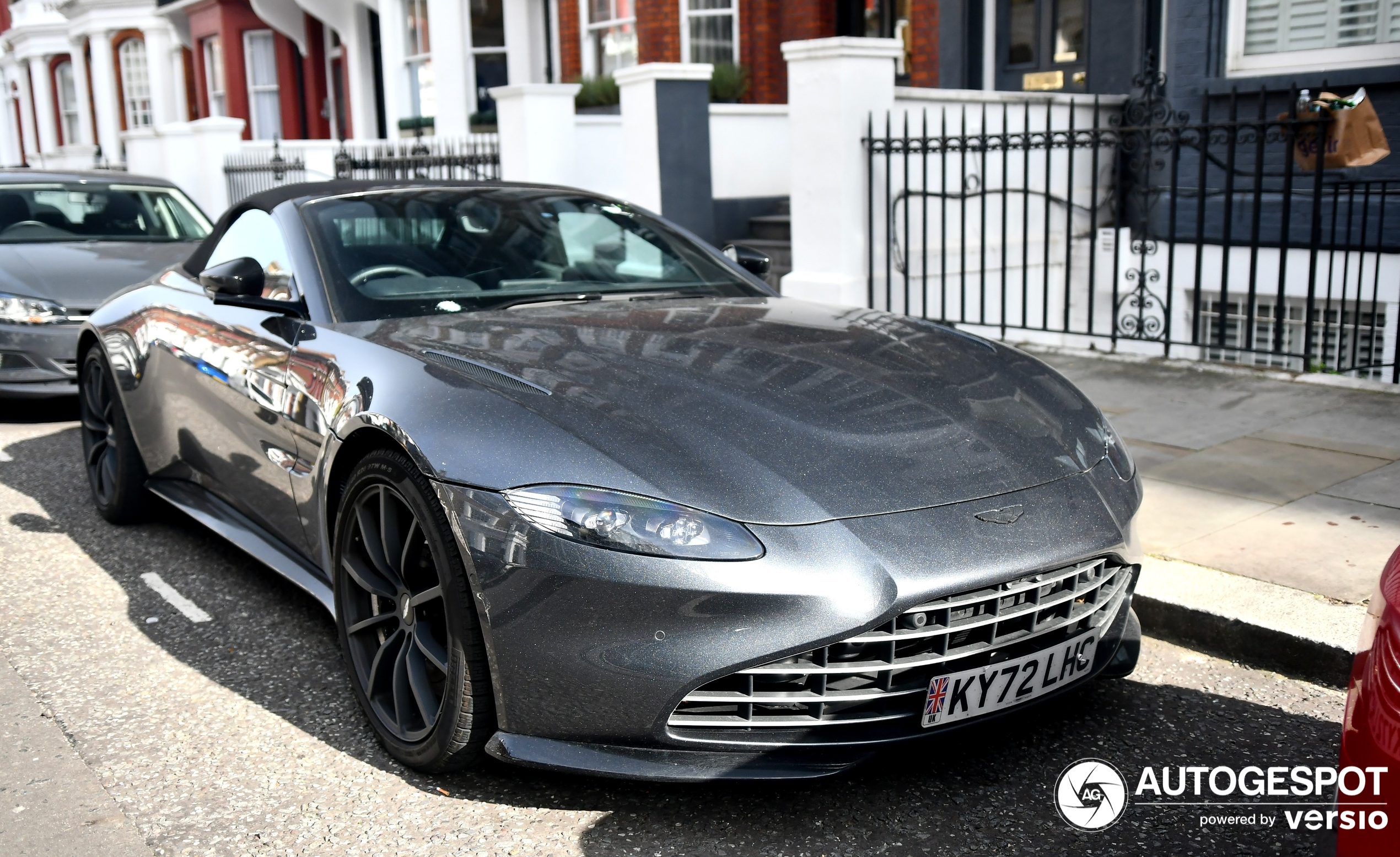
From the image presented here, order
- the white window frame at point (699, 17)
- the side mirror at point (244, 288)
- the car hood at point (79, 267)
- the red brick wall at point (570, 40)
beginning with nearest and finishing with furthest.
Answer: the side mirror at point (244, 288) → the car hood at point (79, 267) → the white window frame at point (699, 17) → the red brick wall at point (570, 40)

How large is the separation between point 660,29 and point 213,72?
50.9 ft

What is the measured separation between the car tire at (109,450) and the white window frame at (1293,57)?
815 centimetres

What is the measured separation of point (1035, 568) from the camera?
8.91 feet

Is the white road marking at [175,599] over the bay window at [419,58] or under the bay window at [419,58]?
under

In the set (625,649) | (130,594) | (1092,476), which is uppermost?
(1092,476)

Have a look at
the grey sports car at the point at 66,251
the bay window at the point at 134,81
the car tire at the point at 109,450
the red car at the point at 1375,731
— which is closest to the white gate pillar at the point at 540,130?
the grey sports car at the point at 66,251

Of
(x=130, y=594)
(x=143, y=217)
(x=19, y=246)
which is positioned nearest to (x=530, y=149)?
(x=143, y=217)

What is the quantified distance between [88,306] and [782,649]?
6.55 m

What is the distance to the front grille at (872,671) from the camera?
2596mm

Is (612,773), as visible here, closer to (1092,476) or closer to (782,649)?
(782,649)

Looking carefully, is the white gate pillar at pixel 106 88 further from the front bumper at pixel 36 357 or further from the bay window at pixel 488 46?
the front bumper at pixel 36 357

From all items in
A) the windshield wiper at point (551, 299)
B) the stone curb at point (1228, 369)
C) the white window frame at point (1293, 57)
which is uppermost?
the white window frame at point (1293, 57)

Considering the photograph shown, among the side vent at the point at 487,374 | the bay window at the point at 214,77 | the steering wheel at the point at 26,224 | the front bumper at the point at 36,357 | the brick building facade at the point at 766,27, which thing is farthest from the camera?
the bay window at the point at 214,77

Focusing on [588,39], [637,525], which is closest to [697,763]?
[637,525]
